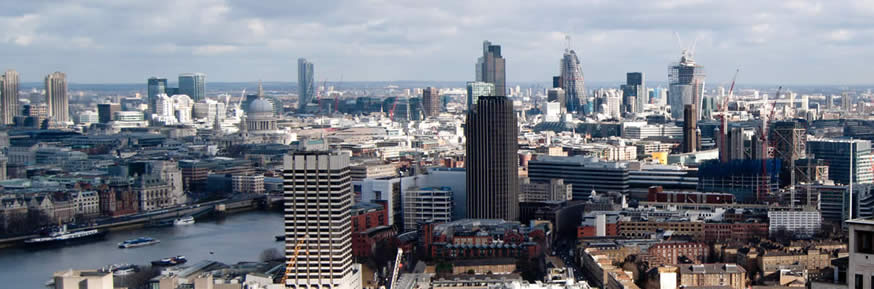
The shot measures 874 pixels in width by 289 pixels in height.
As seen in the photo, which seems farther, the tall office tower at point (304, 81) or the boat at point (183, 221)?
the tall office tower at point (304, 81)

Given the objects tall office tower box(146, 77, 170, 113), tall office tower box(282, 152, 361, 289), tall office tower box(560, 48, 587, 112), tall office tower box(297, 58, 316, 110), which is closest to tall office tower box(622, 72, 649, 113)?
tall office tower box(560, 48, 587, 112)

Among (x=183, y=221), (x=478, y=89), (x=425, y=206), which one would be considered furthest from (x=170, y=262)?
(x=478, y=89)

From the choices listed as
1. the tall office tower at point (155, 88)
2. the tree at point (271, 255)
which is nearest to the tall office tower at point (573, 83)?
the tall office tower at point (155, 88)

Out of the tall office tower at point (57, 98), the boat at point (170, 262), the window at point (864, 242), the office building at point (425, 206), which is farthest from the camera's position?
the tall office tower at point (57, 98)

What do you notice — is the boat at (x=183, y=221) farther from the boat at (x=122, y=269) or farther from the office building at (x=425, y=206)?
the boat at (x=122, y=269)

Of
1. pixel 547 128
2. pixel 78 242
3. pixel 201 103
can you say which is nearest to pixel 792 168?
pixel 78 242
